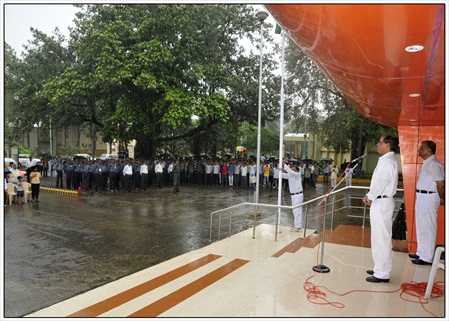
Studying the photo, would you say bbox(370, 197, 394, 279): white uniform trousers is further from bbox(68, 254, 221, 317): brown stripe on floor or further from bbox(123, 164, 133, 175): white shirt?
bbox(123, 164, 133, 175): white shirt

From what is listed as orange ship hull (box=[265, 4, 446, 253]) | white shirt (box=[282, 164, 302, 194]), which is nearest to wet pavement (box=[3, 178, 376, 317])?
white shirt (box=[282, 164, 302, 194])

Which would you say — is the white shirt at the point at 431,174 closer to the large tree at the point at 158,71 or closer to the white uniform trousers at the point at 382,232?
the white uniform trousers at the point at 382,232

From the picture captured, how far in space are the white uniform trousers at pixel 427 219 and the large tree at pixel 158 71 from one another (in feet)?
46.1

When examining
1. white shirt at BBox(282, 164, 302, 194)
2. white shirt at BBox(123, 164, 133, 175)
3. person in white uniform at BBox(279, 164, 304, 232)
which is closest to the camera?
white shirt at BBox(282, 164, 302, 194)

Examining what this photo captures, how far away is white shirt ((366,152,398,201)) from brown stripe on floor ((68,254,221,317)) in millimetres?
3086

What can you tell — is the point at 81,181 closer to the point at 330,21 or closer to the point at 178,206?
the point at 178,206

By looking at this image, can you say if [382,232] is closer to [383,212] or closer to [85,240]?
[383,212]

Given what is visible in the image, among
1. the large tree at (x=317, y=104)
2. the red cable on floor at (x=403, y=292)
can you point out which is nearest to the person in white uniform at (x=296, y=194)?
the red cable on floor at (x=403, y=292)

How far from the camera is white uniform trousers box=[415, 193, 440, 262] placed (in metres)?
5.29

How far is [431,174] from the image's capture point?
17.4 ft

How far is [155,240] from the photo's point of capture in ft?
25.6

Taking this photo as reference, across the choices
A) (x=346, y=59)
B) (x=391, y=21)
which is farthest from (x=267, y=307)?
(x=391, y=21)

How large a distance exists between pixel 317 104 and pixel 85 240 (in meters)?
20.1

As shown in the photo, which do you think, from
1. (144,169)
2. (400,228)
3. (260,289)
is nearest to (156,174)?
(144,169)
